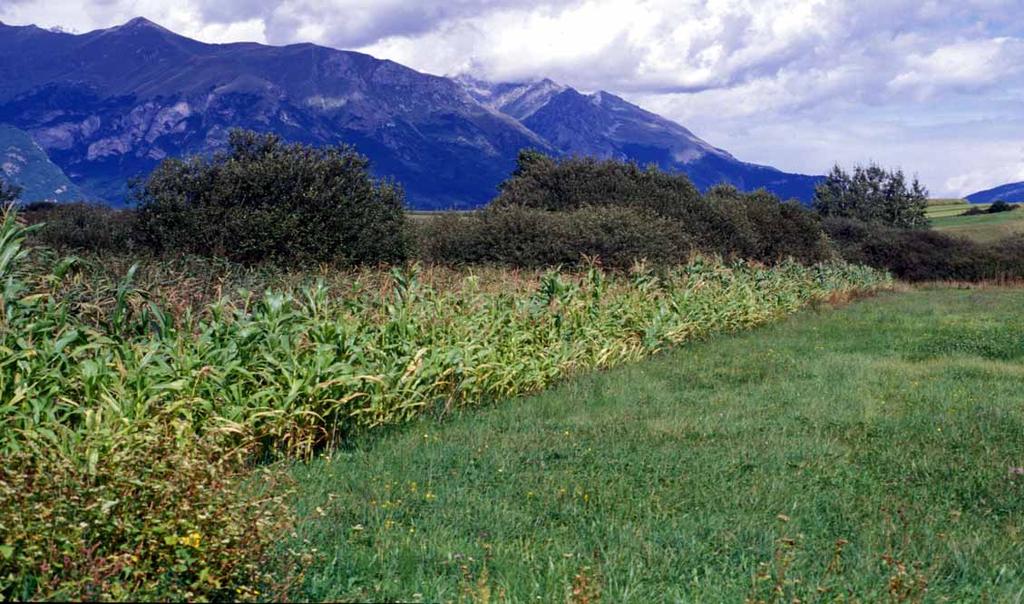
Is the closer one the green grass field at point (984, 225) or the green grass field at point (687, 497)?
the green grass field at point (687, 497)

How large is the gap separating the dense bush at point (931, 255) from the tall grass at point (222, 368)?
33.7 meters

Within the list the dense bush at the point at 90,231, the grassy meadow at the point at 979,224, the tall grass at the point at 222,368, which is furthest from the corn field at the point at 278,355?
the grassy meadow at the point at 979,224

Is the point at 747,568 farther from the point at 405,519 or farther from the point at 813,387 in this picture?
the point at 813,387

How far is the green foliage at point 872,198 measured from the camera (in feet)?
219

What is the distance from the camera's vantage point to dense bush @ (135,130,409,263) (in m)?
16.5

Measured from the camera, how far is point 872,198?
69.2 meters

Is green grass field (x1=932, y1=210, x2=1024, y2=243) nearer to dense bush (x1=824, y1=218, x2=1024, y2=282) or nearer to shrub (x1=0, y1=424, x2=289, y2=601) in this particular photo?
dense bush (x1=824, y1=218, x2=1024, y2=282)

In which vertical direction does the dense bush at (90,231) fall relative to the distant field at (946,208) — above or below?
below

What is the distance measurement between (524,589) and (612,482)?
1.93 meters

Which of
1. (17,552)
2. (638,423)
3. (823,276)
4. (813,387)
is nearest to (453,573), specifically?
(17,552)

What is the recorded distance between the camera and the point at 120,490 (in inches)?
143

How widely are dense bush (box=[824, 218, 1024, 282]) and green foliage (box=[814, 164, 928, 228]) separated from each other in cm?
2159

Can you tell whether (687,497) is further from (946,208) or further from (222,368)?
(946,208)

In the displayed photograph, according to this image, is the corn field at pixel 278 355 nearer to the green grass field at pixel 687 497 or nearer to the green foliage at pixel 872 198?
the green grass field at pixel 687 497
